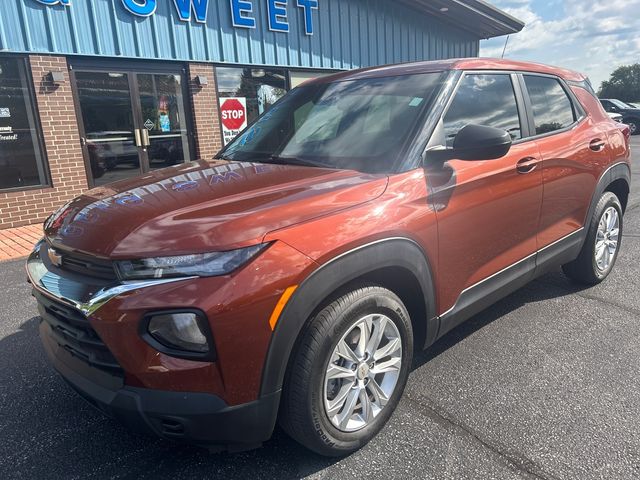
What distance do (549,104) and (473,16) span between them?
34.3ft

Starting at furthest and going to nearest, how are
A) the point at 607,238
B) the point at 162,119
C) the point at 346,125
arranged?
the point at 162,119 → the point at 607,238 → the point at 346,125

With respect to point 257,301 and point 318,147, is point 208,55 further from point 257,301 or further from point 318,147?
point 257,301

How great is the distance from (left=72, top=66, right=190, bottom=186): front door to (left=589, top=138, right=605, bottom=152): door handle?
23.3 feet

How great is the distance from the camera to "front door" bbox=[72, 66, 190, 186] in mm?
7828

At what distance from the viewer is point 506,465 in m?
2.14

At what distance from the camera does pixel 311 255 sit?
1913mm

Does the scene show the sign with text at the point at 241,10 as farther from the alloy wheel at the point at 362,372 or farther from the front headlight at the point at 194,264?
the alloy wheel at the point at 362,372

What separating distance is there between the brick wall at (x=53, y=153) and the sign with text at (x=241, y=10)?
1.11 m

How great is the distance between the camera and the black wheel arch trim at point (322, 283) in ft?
6.08

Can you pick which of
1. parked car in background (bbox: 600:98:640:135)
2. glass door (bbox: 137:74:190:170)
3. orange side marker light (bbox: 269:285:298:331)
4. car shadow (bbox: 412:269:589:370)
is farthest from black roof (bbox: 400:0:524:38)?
parked car in background (bbox: 600:98:640:135)

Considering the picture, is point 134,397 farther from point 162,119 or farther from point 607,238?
point 162,119

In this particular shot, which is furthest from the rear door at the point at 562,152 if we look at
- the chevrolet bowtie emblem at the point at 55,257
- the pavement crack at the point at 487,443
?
the chevrolet bowtie emblem at the point at 55,257

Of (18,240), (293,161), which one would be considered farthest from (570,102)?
(18,240)

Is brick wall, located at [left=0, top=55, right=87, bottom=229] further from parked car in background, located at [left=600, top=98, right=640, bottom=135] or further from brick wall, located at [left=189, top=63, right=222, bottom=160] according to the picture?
parked car in background, located at [left=600, top=98, right=640, bottom=135]
